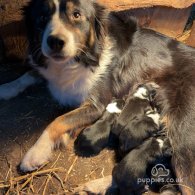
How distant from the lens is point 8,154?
2.96 meters

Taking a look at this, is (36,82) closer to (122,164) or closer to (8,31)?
(8,31)

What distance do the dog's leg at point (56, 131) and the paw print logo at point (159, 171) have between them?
63 centimetres

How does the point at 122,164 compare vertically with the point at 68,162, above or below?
above

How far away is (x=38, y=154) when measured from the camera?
292 centimetres

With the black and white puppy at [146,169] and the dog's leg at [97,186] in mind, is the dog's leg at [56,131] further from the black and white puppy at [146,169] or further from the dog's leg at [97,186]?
the black and white puppy at [146,169]

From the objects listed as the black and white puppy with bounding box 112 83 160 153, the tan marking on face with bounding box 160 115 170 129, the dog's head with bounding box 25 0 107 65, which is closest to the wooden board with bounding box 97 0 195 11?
the dog's head with bounding box 25 0 107 65

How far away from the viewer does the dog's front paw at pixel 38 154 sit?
286 cm

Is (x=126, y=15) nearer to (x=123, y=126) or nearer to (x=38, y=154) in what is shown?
(x=123, y=126)

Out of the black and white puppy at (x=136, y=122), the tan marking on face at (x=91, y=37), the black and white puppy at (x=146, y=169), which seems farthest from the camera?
the tan marking on face at (x=91, y=37)

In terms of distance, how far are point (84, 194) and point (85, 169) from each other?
24 centimetres

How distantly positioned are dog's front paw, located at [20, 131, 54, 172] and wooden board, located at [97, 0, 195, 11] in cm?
134

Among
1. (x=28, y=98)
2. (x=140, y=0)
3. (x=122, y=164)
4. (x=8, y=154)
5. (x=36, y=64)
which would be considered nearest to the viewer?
(x=122, y=164)

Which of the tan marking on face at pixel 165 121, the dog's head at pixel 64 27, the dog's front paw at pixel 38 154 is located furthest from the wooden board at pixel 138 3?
the dog's front paw at pixel 38 154

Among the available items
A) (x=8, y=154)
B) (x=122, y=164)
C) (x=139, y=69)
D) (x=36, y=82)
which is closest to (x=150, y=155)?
(x=122, y=164)
